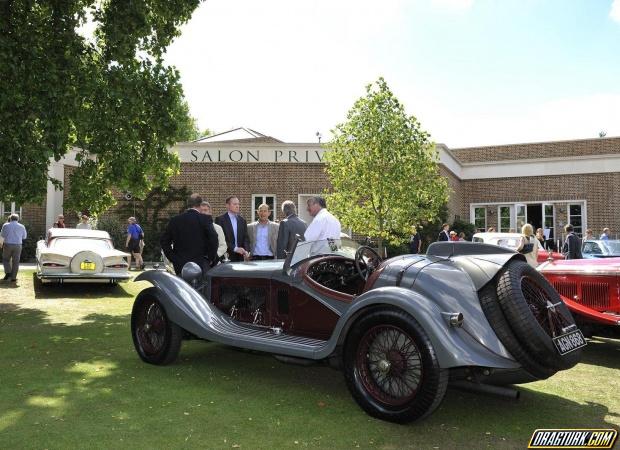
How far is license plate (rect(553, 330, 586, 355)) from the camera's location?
3.80m

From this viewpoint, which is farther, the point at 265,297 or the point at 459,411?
the point at 265,297

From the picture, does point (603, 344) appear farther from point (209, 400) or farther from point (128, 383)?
point (128, 383)

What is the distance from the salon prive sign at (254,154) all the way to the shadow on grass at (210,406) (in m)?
16.5

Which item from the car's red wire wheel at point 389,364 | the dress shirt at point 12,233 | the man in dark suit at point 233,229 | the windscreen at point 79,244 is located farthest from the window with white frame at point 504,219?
the car's red wire wheel at point 389,364

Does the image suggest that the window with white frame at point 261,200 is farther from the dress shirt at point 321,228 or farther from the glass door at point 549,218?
the dress shirt at point 321,228

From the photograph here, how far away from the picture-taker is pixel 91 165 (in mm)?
10375

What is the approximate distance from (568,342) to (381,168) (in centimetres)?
1239

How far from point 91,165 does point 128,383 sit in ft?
21.6

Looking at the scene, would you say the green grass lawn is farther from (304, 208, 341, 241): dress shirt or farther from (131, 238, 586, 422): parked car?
(304, 208, 341, 241): dress shirt

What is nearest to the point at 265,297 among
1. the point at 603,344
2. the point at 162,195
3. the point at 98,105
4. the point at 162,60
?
the point at 603,344

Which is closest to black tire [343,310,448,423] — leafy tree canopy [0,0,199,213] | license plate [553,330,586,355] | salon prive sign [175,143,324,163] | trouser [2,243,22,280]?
license plate [553,330,586,355]

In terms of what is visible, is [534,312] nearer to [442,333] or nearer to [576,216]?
[442,333]

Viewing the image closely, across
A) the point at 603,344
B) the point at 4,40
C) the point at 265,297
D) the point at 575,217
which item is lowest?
the point at 603,344

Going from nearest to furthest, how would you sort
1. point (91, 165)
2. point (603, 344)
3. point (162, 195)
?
point (603, 344) → point (91, 165) → point (162, 195)
